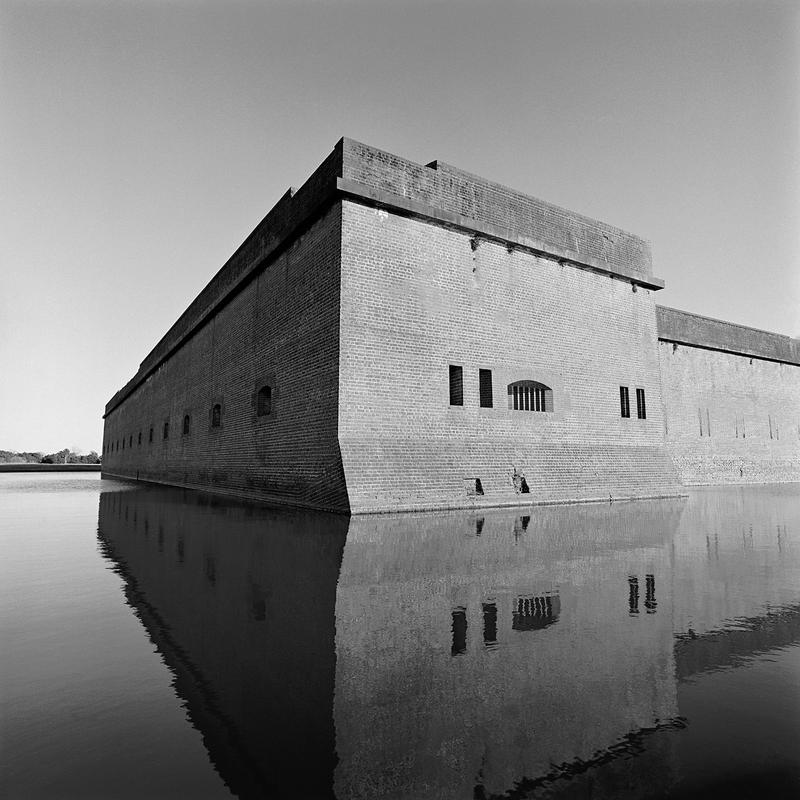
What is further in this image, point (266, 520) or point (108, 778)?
point (266, 520)

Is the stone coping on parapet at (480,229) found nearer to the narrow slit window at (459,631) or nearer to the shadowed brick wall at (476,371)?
the shadowed brick wall at (476,371)

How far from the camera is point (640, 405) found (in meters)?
12.3

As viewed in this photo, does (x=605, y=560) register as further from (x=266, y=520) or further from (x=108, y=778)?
(x=266, y=520)

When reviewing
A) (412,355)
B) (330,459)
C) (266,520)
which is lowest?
(266,520)

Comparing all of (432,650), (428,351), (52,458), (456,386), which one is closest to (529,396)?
(456,386)

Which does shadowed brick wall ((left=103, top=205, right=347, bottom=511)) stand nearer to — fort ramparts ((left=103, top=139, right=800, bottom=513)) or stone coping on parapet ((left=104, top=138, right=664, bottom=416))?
fort ramparts ((left=103, top=139, right=800, bottom=513))

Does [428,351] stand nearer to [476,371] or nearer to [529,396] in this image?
[476,371]

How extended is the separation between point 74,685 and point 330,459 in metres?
6.22

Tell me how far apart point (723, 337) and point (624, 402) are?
10239 millimetres

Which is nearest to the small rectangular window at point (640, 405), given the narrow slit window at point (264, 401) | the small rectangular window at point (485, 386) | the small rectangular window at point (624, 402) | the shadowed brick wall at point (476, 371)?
the shadowed brick wall at point (476, 371)

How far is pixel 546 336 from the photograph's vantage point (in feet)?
35.4

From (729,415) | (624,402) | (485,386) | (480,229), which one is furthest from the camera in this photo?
(729,415)

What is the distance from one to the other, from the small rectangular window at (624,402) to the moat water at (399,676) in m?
8.01

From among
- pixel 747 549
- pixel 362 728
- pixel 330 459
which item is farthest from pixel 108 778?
A: pixel 330 459
